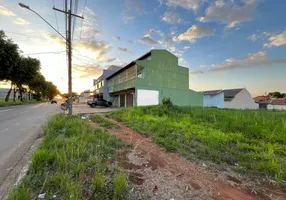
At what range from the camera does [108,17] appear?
1112 cm

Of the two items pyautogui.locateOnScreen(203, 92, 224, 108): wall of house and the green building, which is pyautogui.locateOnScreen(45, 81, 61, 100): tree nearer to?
the green building

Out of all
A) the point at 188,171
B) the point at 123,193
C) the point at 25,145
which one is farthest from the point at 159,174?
the point at 25,145

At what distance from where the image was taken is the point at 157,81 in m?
22.2

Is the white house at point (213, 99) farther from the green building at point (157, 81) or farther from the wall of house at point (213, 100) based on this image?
the green building at point (157, 81)

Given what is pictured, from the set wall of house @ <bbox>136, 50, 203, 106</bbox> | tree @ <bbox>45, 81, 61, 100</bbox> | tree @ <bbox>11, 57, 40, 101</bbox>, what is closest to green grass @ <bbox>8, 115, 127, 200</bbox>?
wall of house @ <bbox>136, 50, 203, 106</bbox>

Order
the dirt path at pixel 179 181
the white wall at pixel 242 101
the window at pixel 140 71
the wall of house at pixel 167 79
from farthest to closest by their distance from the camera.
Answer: the white wall at pixel 242 101
the window at pixel 140 71
the wall of house at pixel 167 79
the dirt path at pixel 179 181

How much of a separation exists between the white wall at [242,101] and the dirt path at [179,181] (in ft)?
112

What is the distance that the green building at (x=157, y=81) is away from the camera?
20844mm

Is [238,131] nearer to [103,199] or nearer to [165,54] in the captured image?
[103,199]

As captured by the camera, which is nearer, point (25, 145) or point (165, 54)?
point (25, 145)

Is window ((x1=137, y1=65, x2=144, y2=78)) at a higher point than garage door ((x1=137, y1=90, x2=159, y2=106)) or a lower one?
higher

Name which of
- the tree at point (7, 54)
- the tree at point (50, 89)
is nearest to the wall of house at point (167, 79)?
the tree at point (7, 54)

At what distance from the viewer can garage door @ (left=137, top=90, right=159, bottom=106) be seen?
20378 mm

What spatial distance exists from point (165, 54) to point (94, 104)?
574 inches
